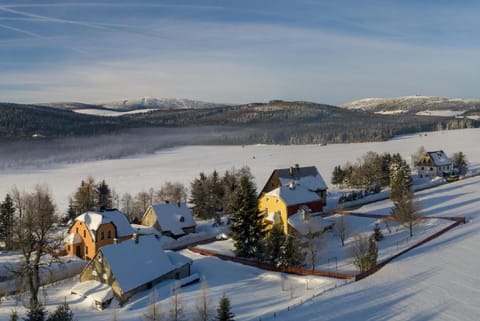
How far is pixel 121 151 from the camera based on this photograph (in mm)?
160750

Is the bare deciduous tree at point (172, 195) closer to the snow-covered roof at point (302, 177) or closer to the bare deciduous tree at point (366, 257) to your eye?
the snow-covered roof at point (302, 177)

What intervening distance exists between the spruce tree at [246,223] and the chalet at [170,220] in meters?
13.5

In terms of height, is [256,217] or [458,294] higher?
[256,217]

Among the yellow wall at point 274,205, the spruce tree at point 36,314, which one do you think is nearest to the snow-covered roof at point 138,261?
the spruce tree at point 36,314

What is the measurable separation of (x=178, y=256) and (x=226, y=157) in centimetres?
10539

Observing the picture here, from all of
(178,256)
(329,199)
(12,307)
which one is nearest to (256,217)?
(178,256)

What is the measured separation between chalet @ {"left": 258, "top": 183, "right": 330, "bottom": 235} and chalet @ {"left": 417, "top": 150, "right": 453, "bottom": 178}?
45.1 meters

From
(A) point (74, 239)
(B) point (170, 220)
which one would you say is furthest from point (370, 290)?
(A) point (74, 239)

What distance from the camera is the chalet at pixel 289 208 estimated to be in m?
45.4

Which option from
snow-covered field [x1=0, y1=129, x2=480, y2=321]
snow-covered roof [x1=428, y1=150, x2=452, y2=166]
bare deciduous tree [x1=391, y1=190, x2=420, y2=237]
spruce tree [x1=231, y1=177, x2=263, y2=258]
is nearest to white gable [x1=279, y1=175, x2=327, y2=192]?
snow-covered field [x1=0, y1=129, x2=480, y2=321]

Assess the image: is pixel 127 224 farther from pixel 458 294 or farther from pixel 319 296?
pixel 458 294

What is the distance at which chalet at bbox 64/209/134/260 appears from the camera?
44688 mm

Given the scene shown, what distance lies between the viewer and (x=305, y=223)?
147 ft

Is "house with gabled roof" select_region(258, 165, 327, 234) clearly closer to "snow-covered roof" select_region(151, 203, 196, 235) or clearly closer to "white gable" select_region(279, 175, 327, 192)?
"white gable" select_region(279, 175, 327, 192)
